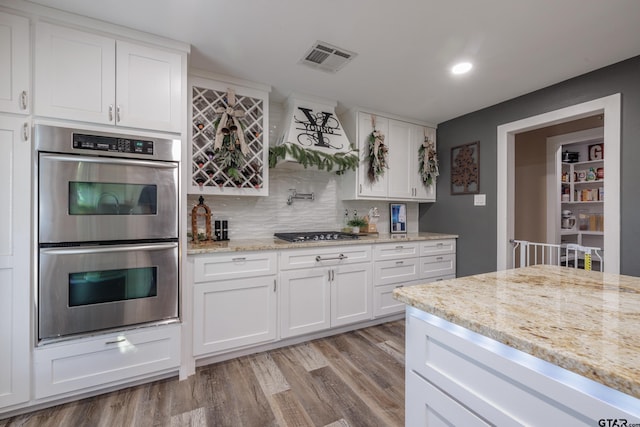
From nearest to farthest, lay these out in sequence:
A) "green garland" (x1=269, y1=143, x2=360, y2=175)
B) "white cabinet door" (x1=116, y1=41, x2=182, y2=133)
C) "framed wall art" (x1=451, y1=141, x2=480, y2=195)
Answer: "white cabinet door" (x1=116, y1=41, x2=182, y2=133) → "green garland" (x1=269, y1=143, x2=360, y2=175) → "framed wall art" (x1=451, y1=141, x2=480, y2=195)

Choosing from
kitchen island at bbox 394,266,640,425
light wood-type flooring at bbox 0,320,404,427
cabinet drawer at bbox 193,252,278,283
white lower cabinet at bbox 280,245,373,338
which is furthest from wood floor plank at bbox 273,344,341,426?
kitchen island at bbox 394,266,640,425

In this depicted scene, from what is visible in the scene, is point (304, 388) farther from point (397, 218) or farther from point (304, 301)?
point (397, 218)

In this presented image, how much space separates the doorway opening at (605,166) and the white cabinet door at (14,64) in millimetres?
3821

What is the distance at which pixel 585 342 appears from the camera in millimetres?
635

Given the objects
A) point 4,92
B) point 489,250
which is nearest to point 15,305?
point 4,92

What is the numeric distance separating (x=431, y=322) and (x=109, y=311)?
74.2 inches

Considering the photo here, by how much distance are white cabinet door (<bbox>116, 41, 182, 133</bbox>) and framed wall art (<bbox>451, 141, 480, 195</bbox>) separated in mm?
3036

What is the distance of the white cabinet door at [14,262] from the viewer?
59.9 inches

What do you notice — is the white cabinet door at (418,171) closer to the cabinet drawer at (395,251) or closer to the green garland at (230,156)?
Answer: the cabinet drawer at (395,251)

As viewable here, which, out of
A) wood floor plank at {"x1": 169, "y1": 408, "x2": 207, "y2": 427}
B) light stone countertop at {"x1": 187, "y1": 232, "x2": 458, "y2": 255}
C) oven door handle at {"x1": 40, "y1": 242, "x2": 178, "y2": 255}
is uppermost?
oven door handle at {"x1": 40, "y1": 242, "x2": 178, "y2": 255}

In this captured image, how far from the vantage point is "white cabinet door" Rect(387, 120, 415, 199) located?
332 centimetres

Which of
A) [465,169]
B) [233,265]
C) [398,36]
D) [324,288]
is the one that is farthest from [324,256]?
[465,169]

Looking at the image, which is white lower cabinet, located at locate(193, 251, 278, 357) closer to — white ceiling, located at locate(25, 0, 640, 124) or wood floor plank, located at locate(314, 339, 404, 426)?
wood floor plank, located at locate(314, 339, 404, 426)

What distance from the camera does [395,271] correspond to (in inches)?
116
